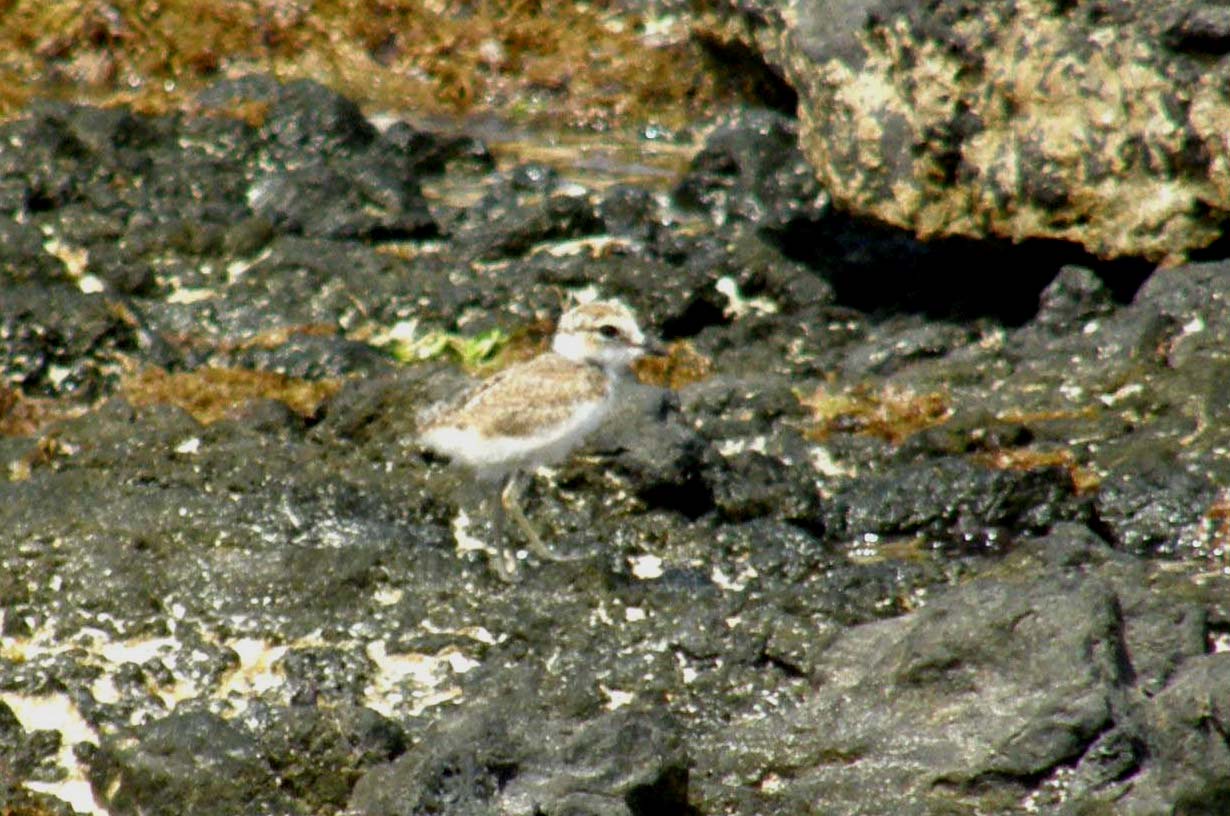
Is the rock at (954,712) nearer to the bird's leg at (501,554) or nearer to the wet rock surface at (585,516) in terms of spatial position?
the wet rock surface at (585,516)

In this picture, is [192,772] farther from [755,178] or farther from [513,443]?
[755,178]

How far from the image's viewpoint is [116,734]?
7.68 meters

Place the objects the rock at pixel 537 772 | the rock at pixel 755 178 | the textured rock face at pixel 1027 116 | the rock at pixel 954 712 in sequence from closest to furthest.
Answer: the rock at pixel 537 772 < the rock at pixel 954 712 < the textured rock face at pixel 1027 116 < the rock at pixel 755 178

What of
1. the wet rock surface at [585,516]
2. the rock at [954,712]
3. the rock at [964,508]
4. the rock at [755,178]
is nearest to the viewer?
the rock at [954,712]

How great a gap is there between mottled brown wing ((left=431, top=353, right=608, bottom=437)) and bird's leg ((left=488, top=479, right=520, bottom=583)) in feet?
1.50

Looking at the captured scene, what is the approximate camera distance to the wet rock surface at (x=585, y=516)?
7.24 meters

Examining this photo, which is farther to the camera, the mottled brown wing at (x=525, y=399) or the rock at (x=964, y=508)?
the rock at (x=964, y=508)

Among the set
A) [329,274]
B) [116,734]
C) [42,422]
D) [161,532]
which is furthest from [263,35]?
[116,734]

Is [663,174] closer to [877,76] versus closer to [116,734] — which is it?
[877,76]

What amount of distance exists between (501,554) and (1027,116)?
453 cm

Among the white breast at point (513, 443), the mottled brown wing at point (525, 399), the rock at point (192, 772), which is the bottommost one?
the rock at point (192, 772)

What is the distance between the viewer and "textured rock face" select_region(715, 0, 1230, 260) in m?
11.2

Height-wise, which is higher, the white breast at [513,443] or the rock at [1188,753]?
the rock at [1188,753]

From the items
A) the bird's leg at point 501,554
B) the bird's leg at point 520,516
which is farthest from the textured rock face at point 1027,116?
the bird's leg at point 501,554
